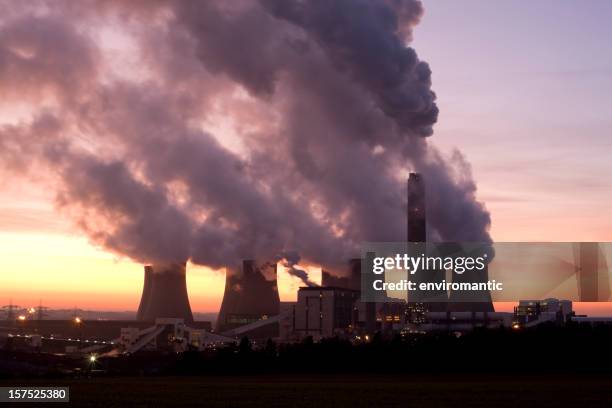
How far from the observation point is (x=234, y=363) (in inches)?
3118

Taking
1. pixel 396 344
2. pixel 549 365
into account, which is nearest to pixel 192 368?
pixel 396 344

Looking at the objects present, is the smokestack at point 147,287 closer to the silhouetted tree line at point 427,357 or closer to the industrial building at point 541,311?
the industrial building at point 541,311

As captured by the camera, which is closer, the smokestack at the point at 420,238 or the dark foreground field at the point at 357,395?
the dark foreground field at the point at 357,395

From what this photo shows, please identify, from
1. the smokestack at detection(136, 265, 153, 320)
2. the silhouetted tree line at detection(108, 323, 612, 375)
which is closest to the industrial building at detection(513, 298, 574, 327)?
the smokestack at detection(136, 265, 153, 320)

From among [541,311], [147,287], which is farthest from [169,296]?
[541,311]

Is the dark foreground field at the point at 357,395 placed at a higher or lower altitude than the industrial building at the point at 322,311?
lower

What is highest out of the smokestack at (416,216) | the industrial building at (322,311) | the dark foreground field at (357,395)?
the smokestack at (416,216)

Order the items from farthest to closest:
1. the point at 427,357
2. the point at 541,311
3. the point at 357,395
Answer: the point at 541,311 → the point at 427,357 → the point at 357,395

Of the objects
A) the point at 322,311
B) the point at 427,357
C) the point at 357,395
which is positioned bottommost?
the point at 357,395

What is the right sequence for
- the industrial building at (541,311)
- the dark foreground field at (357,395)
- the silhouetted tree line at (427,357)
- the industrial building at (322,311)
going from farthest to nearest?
the industrial building at (541,311) < the industrial building at (322,311) < the silhouetted tree line at (427,357) < the dark foreground field at (357,395)

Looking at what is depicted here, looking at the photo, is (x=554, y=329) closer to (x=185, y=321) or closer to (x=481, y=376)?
(x=481, y=376)

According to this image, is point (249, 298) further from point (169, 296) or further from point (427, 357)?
point (427, 357)

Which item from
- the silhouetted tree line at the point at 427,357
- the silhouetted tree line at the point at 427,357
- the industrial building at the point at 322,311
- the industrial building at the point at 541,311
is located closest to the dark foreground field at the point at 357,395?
the silhouetted tree line at the point at 427,357

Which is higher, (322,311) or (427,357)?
(322,311)
